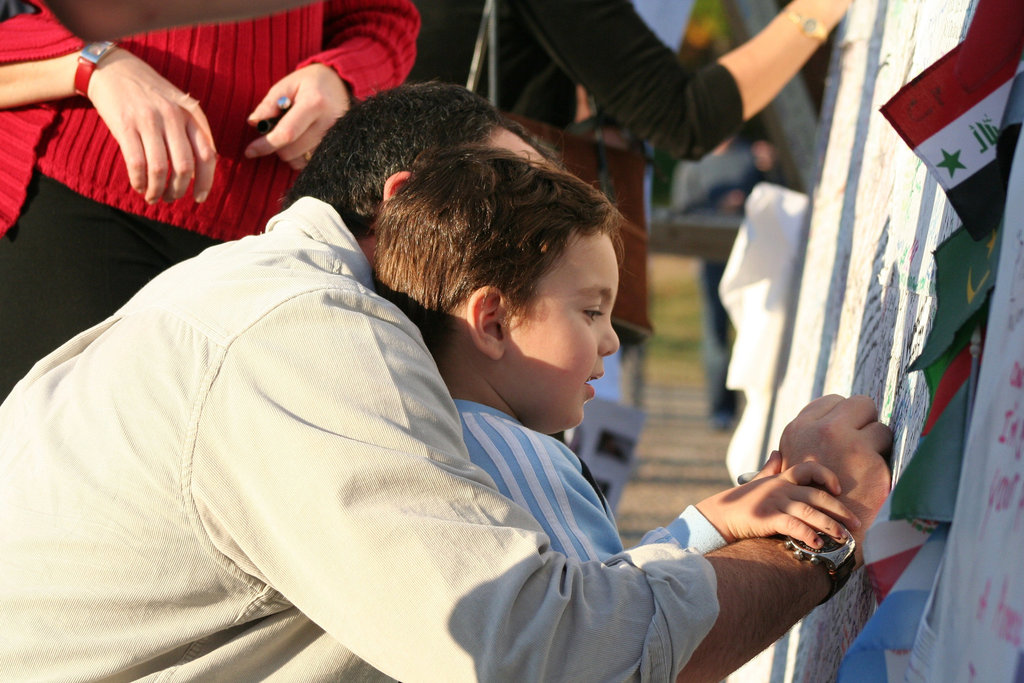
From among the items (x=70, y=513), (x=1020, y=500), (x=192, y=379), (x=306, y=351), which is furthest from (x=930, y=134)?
(x=70, y=513)

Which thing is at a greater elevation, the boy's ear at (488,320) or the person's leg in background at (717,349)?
the boy's ear at (488,320)

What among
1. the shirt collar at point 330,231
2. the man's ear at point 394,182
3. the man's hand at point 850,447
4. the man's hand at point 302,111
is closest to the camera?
the man's hand at point 850,447

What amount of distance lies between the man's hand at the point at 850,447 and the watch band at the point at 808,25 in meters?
1.49

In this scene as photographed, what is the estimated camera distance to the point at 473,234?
4.83 feet

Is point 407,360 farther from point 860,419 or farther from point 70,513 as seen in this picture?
point 860,419

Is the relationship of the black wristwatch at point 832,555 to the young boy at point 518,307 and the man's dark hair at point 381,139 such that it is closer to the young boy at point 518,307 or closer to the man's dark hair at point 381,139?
the young boy at point 518,307

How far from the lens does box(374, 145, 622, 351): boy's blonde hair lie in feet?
4.83

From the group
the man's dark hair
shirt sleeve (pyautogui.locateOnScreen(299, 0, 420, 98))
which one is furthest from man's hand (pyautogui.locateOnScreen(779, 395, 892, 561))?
shirt sleeve (pyautogui.locateOnScreen(299, 0, 420, 98))

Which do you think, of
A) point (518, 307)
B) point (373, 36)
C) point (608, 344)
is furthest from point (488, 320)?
point (373, 36)

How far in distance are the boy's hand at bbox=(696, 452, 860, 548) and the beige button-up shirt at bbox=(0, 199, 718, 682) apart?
13cm

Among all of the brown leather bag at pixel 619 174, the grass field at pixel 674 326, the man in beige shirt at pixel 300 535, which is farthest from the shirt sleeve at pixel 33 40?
the grass field at pixel 674 326

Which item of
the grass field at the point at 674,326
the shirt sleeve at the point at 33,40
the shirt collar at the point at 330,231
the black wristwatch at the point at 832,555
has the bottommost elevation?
the grass field at the point at 674,326

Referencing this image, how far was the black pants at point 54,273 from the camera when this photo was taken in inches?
75.0

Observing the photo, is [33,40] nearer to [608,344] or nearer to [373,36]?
[373,36]
